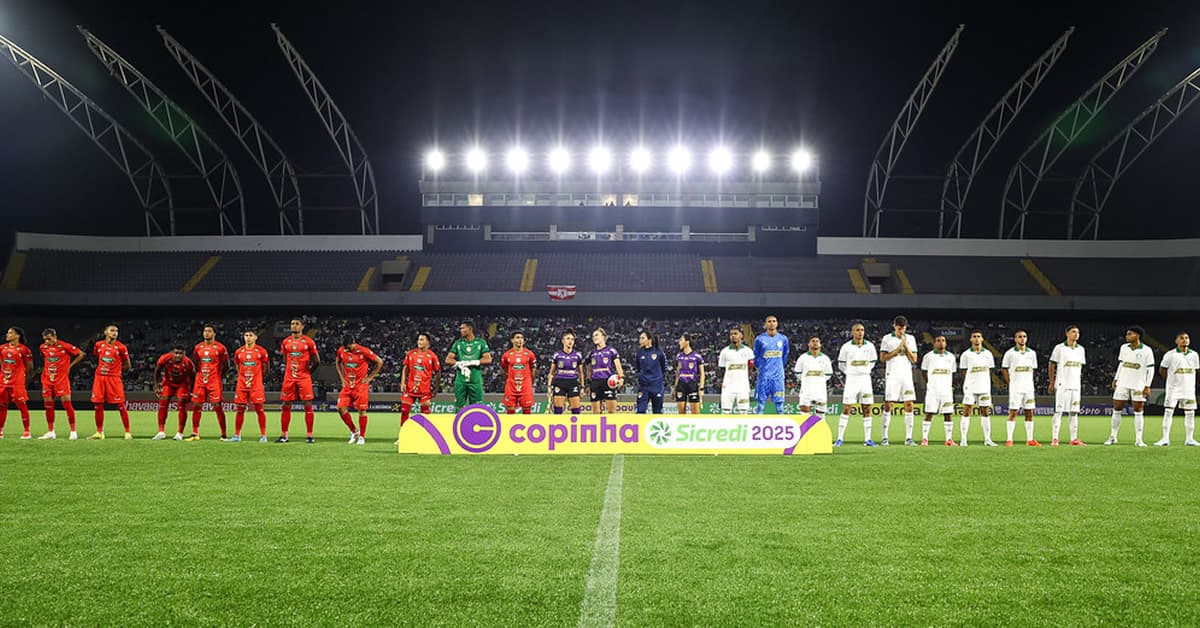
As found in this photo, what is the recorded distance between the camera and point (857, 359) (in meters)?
14.7

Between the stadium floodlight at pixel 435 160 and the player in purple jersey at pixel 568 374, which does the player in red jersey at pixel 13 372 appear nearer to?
the player in purple jersey at pixel 568 374

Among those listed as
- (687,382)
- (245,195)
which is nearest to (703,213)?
(245,195)

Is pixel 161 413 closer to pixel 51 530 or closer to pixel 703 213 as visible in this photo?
pixel 51 530

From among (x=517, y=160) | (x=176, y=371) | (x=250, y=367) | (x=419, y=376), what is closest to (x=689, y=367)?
(x=419, y=376)

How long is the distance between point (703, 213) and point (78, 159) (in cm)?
3091

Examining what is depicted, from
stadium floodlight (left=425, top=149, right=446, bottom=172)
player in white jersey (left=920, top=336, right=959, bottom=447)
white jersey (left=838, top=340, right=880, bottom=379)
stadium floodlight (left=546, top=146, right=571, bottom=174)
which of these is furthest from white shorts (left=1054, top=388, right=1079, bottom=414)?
stadium floodlight (left=425, top=149, right=446, bottom=172)

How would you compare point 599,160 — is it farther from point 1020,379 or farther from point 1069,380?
point 1069,380

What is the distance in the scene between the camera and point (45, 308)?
40.1m

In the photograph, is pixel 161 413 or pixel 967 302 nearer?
pixel 161 413

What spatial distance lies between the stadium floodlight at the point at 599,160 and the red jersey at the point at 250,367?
1112 inches

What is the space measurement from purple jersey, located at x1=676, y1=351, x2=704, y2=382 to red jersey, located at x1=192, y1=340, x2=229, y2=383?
9.01 m

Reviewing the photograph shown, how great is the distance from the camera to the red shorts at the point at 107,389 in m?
15.4

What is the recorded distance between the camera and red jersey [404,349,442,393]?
15.1m

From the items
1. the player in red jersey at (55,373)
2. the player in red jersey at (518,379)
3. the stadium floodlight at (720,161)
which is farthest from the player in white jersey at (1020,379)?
the stadium floodlight at (720,161)
